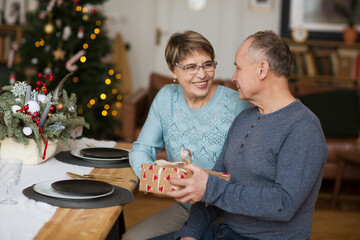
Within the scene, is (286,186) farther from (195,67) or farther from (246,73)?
(195,67)

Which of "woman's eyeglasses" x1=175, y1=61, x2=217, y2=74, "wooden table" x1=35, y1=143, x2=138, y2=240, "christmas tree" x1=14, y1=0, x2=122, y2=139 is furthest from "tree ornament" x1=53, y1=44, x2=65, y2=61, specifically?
"wooden table" x1=35, y1=143, x2=138, y2=240

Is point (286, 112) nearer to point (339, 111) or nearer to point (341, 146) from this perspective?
point (341, 146)

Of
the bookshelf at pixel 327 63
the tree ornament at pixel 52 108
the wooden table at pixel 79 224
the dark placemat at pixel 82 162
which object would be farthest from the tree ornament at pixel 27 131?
the bookshelf at pixel 327 63

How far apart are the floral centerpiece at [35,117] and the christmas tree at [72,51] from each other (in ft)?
8.35

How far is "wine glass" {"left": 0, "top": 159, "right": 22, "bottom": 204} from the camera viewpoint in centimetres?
125

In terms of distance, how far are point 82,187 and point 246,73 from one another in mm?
631

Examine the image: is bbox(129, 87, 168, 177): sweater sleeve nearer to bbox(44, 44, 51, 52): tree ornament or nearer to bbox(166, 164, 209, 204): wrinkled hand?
bbox(166, 164, 209, 204): wrinkled hand

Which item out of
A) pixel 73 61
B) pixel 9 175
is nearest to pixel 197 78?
pixel 9 175

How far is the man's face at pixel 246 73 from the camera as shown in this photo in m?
1.53

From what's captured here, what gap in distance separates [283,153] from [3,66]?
192 inches

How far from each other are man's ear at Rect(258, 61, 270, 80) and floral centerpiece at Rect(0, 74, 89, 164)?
68 cm

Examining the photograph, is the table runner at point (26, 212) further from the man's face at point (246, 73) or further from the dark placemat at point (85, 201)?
the man's face at point (246, 73)

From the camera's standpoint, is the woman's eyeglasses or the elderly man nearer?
the elderly man

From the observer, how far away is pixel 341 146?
13.4 feet
